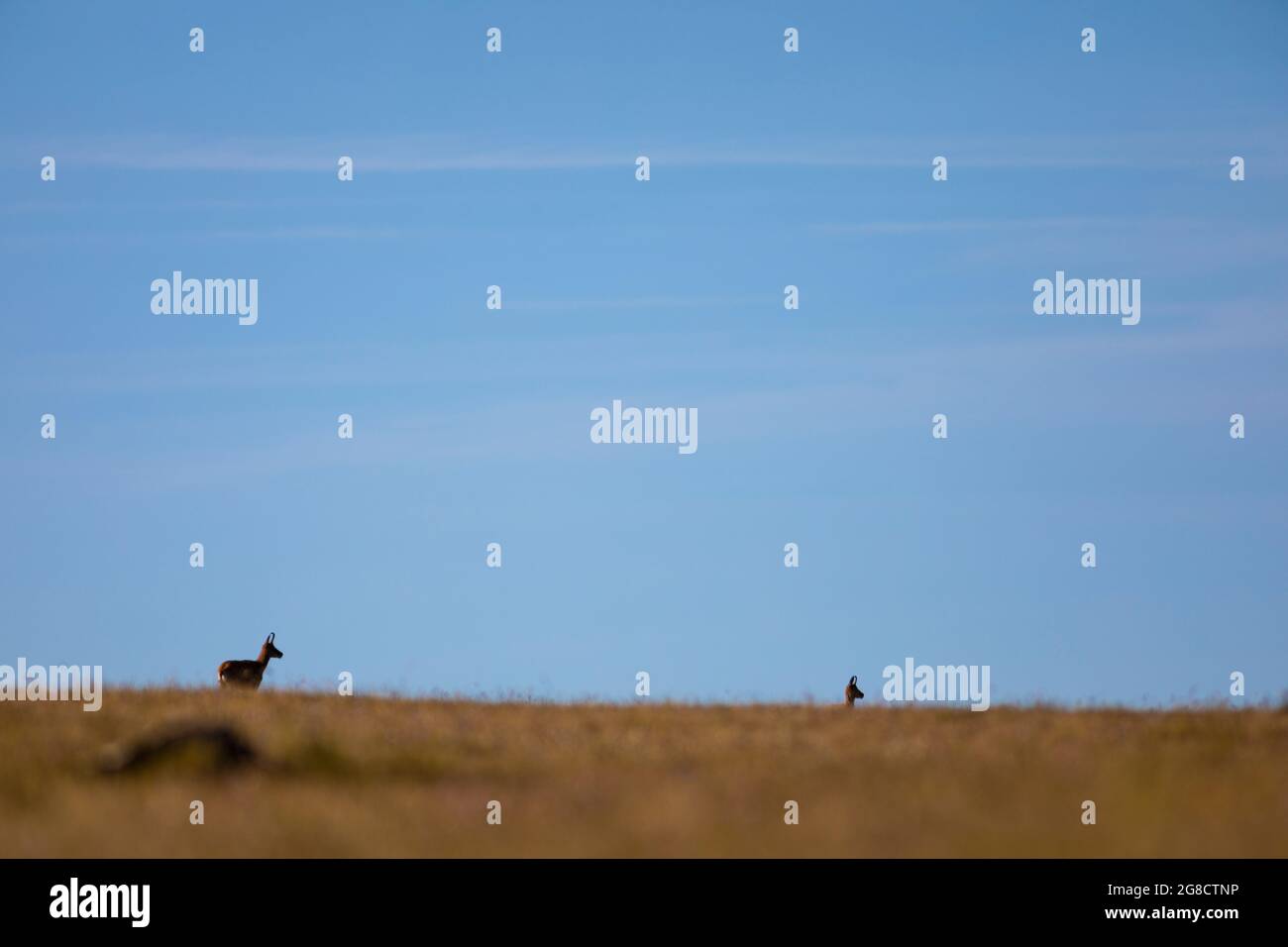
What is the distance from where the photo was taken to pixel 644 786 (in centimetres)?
1541

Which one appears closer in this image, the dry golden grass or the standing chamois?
the dry golden grass

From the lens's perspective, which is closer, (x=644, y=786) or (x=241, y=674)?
(x=644, y=786)

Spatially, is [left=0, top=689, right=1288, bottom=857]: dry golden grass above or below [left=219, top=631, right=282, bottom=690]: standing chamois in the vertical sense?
below

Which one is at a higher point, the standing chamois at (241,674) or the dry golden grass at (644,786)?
the standing chamois at (241,674)

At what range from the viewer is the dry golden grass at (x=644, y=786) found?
12898 millimetres

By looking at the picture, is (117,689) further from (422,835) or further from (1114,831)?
(1114,831)

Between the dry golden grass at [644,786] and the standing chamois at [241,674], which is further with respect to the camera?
the standing chamois at [241,674]

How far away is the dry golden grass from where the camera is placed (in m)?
12.9
